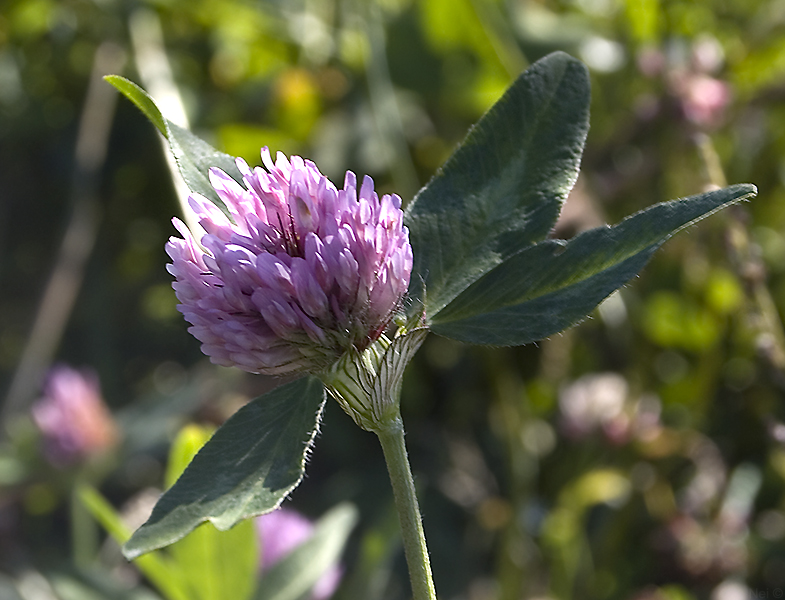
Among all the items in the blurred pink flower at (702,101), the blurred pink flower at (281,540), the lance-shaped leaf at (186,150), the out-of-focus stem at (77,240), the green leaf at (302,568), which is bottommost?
the green leaf at (302,568)

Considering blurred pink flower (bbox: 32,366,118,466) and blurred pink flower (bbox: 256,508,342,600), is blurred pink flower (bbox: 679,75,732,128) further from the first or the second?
blurred pink flower (bbox: 32,366,118,466)

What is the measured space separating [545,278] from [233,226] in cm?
15

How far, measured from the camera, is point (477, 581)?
44.3 inches

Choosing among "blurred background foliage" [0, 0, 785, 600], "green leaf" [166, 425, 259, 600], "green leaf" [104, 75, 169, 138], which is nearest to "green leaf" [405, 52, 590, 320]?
"green leaf" [104, 75, 169, 138]

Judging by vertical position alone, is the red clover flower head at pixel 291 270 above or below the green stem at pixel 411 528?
above

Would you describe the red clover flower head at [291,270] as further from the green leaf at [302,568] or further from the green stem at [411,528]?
the green leaf at [302,568]

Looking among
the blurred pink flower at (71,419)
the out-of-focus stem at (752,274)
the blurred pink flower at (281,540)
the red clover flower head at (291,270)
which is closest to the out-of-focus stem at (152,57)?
the blurred pink flower at (71,419)

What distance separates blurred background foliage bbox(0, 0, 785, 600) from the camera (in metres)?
1.04

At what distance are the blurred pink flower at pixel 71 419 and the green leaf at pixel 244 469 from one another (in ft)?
2.84

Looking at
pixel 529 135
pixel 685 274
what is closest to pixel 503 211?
pixel 529 135

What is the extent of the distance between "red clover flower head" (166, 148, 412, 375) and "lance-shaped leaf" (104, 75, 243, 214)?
0.02 m

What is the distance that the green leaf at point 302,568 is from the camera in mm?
708

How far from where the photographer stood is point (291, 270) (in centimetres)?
38

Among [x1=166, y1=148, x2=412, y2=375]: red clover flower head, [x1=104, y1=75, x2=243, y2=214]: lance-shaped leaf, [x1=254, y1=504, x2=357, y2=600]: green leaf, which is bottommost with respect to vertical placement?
[x1=254, y1=504, x2=357, y2=600]: green leaf
